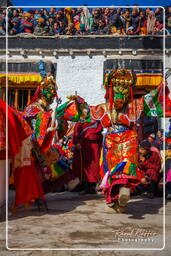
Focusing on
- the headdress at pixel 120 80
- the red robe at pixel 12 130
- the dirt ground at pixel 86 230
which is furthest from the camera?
the headdress at pixel 120 80

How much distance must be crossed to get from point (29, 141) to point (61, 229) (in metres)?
1.44

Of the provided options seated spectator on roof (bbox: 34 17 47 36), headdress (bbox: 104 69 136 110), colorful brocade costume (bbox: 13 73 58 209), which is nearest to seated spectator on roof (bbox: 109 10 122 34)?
seated spectator on roof (bbox: 34 17 47 36)

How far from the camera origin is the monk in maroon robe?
23.7 ft

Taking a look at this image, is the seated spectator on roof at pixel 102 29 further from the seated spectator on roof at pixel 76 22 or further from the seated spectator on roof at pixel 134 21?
the seated spectator on roof at pixel 134 21

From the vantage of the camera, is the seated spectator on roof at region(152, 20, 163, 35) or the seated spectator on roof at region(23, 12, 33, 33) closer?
the seated spectator on roof at region(152, 20, 163, 35)

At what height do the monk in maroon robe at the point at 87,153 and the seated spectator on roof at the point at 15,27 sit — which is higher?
the seated spectator on roof at the point at 15,27

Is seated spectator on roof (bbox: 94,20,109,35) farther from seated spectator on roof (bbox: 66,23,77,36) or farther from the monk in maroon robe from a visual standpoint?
the monk in maroon robe

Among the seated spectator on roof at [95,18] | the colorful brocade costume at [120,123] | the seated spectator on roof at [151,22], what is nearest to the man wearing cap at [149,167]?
the colorful brocade costume at [120,123]

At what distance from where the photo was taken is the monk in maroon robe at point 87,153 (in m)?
7.22

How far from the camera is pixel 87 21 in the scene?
13.0 metres

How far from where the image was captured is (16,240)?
3467 mm

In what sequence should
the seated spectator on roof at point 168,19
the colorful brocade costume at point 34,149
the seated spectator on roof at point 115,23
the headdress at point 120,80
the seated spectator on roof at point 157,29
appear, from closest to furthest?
1. the colorful brocade costume at point 34,149
2. the headdress at point 120,80
3. the seated spectator on roof at point 168,19
4. the seated spectator on roof at point 115,23
5. the seated spectator on roof at point 157,29

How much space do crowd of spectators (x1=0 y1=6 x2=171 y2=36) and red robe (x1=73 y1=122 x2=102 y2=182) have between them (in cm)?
596

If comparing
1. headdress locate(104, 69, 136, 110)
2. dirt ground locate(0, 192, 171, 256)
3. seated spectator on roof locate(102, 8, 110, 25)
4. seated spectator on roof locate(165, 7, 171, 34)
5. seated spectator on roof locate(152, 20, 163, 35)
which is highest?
seated spectator on roof locate(102, 8, 110, 25)
